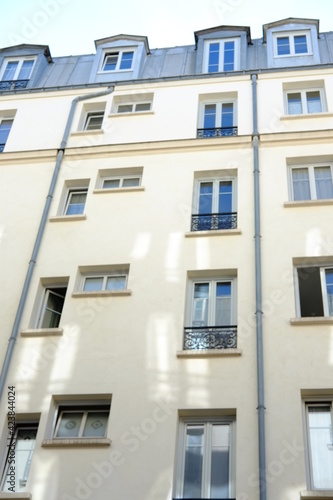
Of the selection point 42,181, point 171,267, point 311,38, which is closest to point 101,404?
point 171,267

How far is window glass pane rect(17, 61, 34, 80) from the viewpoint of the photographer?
68.7 feet

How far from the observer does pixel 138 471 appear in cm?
1066

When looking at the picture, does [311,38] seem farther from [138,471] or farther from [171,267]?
[138,471]

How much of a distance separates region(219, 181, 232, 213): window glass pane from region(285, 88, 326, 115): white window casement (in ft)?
11.0

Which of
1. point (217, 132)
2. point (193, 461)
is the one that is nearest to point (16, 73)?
point (217, 132)

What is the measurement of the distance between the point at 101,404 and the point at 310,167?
26.6 feet

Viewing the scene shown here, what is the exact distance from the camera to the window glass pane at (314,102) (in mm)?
17438

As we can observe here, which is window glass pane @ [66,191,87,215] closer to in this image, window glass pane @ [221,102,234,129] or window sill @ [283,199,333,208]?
window glass pane @ [221,102,234,129]

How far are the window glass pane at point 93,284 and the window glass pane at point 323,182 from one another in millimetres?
5703

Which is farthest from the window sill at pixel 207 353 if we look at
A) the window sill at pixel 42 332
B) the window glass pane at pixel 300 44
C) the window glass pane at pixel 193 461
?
the window glass pane at pixel 300 44

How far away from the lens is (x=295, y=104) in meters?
17.8

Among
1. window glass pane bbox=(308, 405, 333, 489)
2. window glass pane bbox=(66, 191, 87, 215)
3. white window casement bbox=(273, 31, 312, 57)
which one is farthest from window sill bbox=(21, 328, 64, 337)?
white window casement bbox=(273, 31, 312, 57)

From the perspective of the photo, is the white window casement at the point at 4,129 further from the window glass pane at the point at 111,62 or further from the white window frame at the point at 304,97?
the white window frame at the point at 304,97

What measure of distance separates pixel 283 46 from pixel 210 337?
11723 millimetres
